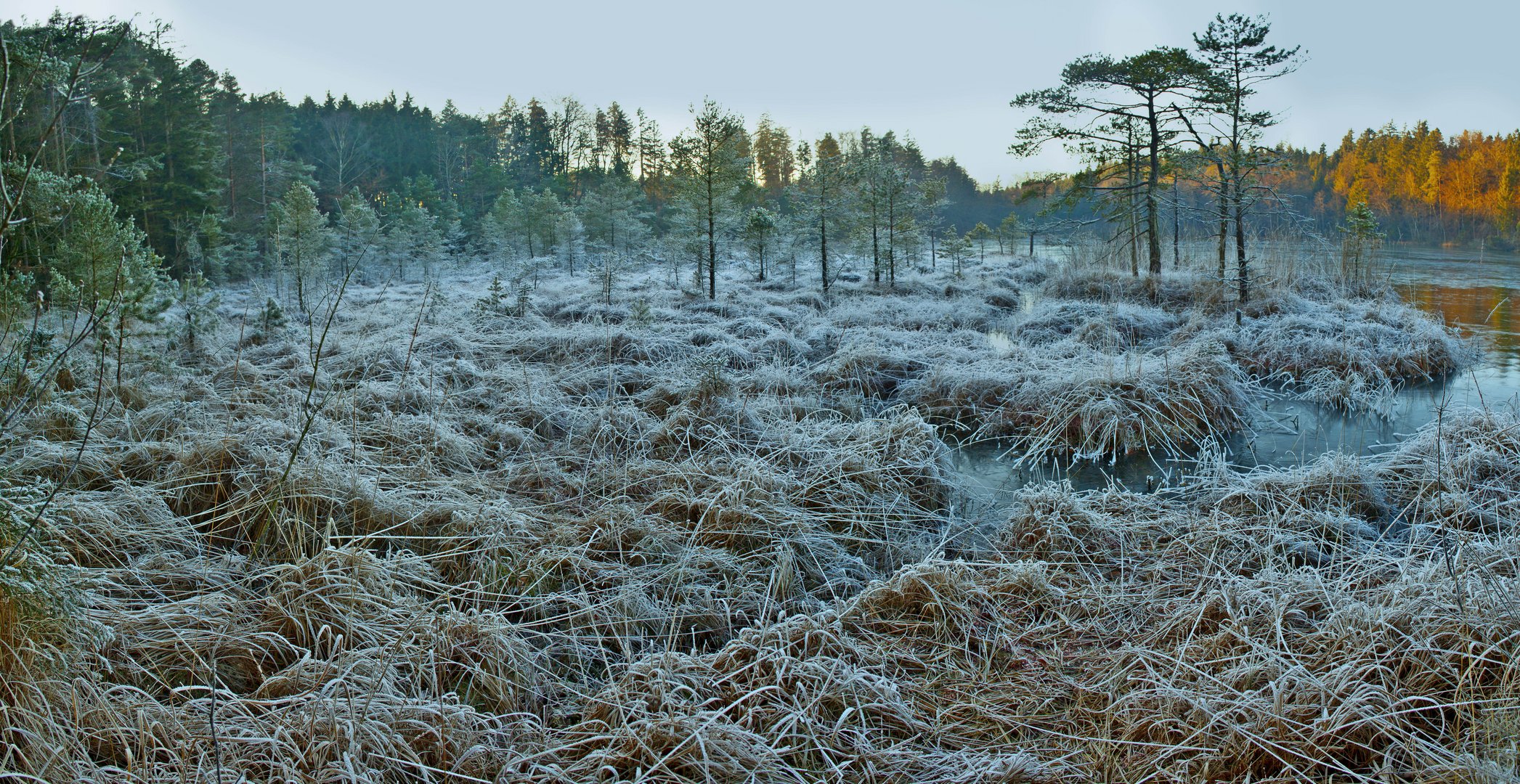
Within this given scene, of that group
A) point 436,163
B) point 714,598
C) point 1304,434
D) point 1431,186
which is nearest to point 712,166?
point 1304,434

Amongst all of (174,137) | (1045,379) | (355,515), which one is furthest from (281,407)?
(174,137)

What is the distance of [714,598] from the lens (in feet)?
10.6

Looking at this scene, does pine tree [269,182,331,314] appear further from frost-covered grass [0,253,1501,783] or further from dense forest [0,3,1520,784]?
frost-covered grass [0,253,1501,783]

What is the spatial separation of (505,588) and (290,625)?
0.74m

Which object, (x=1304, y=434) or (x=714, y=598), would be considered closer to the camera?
(x=714, y=598)

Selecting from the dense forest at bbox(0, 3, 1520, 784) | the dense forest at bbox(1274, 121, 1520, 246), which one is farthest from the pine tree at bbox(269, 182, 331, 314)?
the dense forest at bbox(1274, 121, 1520, 246)

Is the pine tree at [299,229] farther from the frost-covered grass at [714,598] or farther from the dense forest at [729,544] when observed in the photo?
the frost-covered grass at [714,598]

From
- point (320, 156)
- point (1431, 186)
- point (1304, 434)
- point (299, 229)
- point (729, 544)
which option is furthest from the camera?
point (320, 156)

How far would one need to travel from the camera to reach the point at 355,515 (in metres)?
3.53

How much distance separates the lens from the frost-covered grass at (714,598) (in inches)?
80.8

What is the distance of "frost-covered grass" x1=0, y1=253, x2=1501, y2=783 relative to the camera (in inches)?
80.8

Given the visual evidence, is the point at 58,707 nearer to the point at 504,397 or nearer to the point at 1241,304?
the point at 504,397

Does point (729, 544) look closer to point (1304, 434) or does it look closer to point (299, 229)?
point (1304, 434)

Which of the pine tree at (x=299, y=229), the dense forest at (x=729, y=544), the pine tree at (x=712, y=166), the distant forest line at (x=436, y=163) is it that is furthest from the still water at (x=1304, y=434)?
the pine tree at (x=299, y=229)
